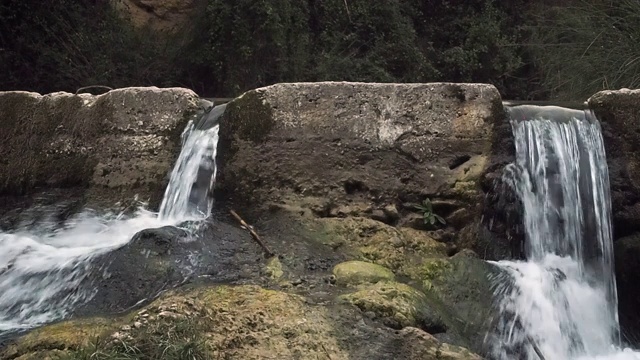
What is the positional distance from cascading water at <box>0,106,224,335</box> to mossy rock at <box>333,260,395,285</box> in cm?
123

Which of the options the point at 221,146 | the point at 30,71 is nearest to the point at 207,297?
the point at 221,146

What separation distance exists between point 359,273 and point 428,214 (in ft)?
2.82

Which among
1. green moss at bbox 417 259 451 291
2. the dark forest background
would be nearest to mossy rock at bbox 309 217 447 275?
green moss at bbox 417 259 451 291

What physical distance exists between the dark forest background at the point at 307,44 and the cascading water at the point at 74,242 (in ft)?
16.3

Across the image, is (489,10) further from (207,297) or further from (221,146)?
(207,297)

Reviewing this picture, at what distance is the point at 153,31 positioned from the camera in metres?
12.0

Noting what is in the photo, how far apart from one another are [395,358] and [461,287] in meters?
0.95

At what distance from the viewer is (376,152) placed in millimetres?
4812

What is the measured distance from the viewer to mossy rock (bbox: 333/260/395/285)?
390cm

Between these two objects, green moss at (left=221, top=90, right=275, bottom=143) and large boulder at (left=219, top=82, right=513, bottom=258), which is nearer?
large boulder at (left=219, top=82, right=513, bottom=258)

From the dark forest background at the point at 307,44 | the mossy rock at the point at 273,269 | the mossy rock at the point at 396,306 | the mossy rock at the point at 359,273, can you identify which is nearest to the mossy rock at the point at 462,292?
the mossy rock at the point at 396,306

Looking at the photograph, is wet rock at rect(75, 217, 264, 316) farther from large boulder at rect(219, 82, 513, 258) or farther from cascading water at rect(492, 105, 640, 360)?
cascading water at rect(492, 105, 640, 360)

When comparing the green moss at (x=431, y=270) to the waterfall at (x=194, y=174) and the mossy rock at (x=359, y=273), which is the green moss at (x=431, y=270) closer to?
the mossy rock at (x=359, y=273)

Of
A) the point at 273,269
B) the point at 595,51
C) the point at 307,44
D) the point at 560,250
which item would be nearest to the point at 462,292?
the point at 560,250
